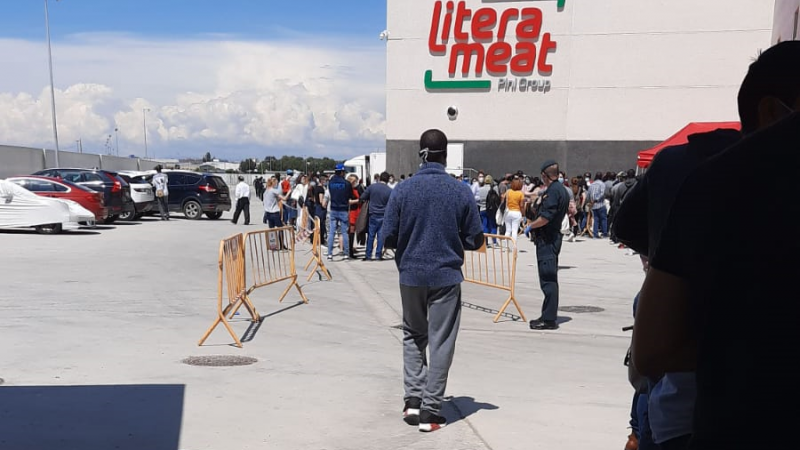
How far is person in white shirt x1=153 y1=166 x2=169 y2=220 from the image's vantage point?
28.1 meters

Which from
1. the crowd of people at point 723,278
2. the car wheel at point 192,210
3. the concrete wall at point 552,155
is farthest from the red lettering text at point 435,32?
the crowd of people at point 723,278

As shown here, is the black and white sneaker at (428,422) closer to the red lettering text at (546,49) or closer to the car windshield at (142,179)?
the car windshield at (142,179)

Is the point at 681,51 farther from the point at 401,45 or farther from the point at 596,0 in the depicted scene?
the point at 401,45

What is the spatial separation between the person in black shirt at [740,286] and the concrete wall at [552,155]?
34.2 meters

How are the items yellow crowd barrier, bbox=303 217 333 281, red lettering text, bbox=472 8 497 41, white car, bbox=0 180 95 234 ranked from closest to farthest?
yellow crowd barrier, bbox=303 217 333 281 < white car, bbox=0 180 95 234 < red lettering text, bbox=472 8 497 41

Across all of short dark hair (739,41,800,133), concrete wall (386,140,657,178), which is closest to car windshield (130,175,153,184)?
concrete wall (386,140,657,178)

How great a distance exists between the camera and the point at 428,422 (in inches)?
222

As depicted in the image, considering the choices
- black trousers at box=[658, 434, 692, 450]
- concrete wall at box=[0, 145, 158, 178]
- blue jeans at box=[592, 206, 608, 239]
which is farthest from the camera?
concrete wall at box=[0, 145, 158, 178]

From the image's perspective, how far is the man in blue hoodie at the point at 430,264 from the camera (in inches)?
225

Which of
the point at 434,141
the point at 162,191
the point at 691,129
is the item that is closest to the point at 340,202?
the point at 691,129

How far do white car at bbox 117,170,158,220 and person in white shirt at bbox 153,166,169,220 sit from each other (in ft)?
0.86

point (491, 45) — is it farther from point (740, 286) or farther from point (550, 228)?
point (740, 286)

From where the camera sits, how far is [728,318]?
179 centimetres

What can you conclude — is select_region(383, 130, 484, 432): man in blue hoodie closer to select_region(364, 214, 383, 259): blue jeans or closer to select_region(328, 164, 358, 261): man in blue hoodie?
select_region(364, 214, 383, 259): blue jeans
